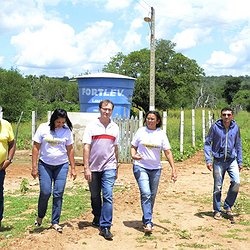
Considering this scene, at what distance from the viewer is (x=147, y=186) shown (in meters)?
6.14

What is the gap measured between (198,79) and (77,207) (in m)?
34.0

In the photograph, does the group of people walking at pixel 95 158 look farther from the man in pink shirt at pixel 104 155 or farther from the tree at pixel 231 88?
the tree at pixel 231 88

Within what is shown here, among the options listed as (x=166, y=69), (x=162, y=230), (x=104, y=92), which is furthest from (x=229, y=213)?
(x=166, y=69)

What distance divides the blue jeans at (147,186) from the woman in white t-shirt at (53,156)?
95 centimetres

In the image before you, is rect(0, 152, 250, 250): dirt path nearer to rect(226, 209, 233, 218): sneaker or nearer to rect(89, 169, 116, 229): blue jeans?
rect(226, 209, 233, 218): sneaker

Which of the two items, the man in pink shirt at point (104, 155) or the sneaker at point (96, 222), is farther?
the sneaker at point (96, 222)

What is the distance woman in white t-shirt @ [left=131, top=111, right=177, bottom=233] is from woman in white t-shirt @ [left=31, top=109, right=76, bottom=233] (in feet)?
3.02

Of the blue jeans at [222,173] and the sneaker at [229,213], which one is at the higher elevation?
the blue jeans at [222,173]

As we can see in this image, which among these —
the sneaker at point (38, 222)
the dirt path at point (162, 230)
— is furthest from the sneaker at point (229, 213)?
the sneaker at point (38, 222)

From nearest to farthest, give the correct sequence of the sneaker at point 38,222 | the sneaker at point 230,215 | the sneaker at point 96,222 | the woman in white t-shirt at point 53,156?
the woman in white t-shirt at point 53,156 → the sneaker at point 38,222 → the sneaker at point 96,222 → the sneaker at point 230,215

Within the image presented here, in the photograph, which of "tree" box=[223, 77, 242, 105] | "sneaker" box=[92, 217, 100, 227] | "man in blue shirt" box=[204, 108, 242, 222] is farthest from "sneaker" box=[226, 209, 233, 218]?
"tree" box=[223, 77, 242, 105]

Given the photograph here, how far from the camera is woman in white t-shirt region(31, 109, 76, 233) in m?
5.91

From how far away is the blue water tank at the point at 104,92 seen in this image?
49.2 ft

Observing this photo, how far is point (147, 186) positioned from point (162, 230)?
74cm
